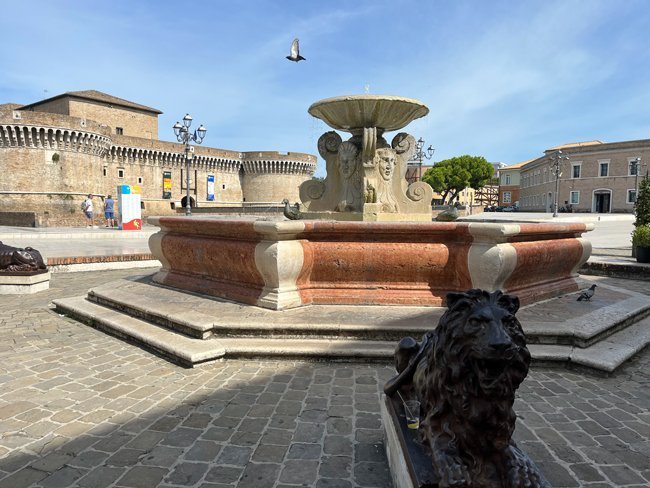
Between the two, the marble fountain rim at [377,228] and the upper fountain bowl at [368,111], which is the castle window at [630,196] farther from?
the marble fountain rim at [377,228]

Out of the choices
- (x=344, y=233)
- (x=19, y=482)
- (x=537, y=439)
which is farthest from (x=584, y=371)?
(x=19, y=482)

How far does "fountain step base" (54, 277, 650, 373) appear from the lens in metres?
4.10

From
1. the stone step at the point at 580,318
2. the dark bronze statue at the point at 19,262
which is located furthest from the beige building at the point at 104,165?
the stone step at the point at 580,318

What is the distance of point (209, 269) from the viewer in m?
5.97

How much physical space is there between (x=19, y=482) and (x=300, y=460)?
4.98ft

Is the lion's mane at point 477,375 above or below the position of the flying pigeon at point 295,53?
below

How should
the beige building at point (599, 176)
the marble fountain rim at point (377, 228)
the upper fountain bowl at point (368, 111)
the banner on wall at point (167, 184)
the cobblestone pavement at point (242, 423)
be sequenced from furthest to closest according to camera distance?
the beige building at point (599, 176) → the banner on wall at point (167, 184) → the upper fountain bowl at point (368, 111) → the marble fountain rim at point (377, 228) → the cobblestone pavement at point (242, 423)

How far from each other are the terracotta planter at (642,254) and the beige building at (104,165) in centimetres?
2868

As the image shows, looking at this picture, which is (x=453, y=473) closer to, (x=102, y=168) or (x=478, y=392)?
(x=478, y=392)

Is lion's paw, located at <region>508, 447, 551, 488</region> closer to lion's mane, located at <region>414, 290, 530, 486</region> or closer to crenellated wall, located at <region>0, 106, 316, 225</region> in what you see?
lion's mane, located at <region>414, 290, 530, 486</region>

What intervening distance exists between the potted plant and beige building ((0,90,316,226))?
2866 centimetres

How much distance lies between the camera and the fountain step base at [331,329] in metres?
4.10

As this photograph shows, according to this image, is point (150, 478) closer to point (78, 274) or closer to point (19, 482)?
point (19, 482)

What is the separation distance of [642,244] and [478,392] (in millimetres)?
11021
